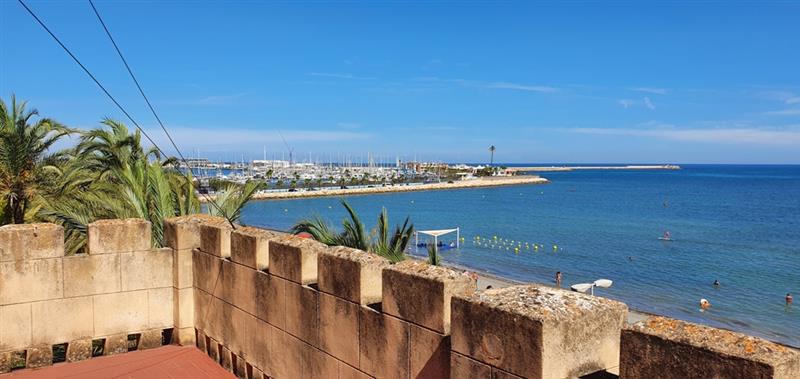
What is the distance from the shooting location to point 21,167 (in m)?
14.0

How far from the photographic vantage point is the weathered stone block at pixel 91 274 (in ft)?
24.7

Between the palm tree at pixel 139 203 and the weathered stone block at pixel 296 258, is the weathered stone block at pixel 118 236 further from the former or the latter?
the weathered stone block at pixel 296 258

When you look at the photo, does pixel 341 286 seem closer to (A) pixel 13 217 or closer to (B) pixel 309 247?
(B) pixel 309 247

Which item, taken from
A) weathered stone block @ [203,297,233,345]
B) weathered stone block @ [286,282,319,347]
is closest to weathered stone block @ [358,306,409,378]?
weathered stone block @ [286,282,319,347]

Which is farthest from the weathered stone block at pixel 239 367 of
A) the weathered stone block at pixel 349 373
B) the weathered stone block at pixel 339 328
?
the weathered stone block at pixel 349 373

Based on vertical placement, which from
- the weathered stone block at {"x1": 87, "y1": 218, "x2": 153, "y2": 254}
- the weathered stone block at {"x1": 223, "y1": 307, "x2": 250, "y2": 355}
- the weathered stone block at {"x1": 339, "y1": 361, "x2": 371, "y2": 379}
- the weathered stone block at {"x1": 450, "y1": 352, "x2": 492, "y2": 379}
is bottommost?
the weathered stone block at {"x1": 223, "y1": 307, "x2": 250, "y2": 355}

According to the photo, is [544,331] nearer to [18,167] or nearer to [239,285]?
[239,285]

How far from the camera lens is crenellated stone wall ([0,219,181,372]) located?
7.22 metres

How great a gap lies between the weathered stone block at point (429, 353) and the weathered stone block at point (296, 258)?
5.23ft

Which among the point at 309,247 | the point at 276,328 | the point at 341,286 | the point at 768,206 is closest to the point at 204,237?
the point at 276,328

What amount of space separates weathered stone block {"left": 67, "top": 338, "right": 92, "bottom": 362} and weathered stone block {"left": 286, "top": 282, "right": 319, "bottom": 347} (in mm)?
3285

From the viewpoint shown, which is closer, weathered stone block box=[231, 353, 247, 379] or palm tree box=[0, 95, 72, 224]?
weathered stone block box=[231, 353, 247, 379]

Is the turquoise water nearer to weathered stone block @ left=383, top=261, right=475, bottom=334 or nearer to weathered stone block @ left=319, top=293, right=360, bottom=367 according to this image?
weathered stone block @ left=319, top=293, right=360, bottom=367

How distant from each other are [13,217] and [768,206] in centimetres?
11525
